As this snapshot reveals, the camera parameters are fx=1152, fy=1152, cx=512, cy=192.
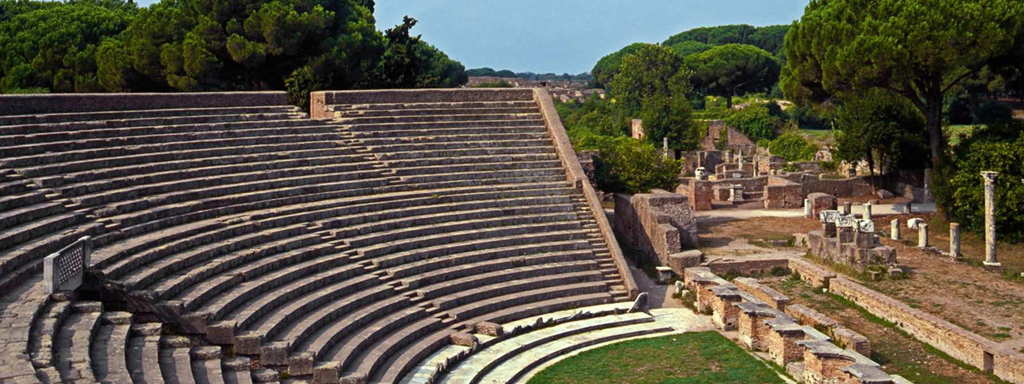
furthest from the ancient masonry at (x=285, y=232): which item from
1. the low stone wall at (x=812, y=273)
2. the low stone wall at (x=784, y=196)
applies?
the low stone wall at (x=784, y=196)

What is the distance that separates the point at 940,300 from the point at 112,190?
557 inches

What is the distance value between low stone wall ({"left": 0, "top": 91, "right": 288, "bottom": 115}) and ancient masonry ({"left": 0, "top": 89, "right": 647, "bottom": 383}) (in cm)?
4

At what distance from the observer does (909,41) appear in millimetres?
28406

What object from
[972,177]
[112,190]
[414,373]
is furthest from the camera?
[972,177]

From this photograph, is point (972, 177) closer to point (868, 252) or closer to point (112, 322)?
point (868, 252)

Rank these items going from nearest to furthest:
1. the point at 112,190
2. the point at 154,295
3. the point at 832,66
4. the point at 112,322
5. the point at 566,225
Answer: the point at 112,322 → the point at 154,295 → the point at 112,190 → the point at 566,225 → the point at 832,66

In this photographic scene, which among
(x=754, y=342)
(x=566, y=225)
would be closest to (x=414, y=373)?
(x=754, y=342)

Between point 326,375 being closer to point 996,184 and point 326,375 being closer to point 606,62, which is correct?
point 996,184

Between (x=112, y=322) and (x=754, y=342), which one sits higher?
(x=112, y=322)

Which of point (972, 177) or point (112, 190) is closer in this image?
point (112, 190)

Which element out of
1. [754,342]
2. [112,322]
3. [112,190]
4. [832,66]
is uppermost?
[832,66]

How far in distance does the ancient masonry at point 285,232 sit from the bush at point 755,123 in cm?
3740

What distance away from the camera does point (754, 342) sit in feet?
59.9

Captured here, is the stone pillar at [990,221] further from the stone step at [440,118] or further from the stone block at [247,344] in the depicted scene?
the stone block at [247,344]
